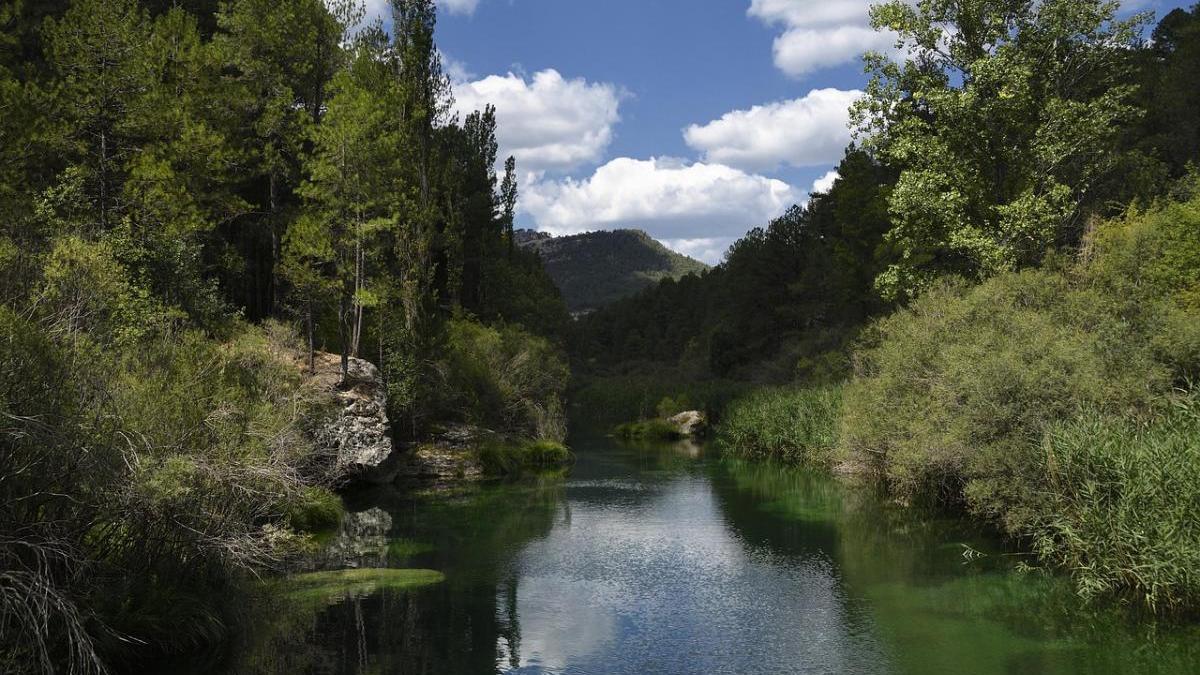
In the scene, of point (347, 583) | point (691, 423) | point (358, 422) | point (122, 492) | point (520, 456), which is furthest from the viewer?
point (691, 423)

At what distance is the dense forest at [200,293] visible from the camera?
11.4m

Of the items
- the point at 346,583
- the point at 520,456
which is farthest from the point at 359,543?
the point at 520,456

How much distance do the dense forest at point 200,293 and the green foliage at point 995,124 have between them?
65.6 ft

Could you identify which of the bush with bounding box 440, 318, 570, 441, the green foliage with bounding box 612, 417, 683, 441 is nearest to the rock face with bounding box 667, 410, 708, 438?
the green foliage with bounding box 612, 417, 683, 441

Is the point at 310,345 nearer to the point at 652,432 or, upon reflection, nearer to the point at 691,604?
the point at 691,604

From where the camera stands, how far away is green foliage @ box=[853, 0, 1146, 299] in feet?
101

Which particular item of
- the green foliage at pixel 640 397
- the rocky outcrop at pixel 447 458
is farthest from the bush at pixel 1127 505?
the green foliage at pixel 640 397

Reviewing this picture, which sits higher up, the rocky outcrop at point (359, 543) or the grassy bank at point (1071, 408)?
the grassy bank at point (1071, 408)

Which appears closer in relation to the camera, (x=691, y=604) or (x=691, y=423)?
(x=691, y=604)

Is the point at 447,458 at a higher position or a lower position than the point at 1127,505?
lower

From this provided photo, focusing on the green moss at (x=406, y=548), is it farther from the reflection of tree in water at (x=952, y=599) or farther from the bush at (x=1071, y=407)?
the bush at (x=1071, y=407)

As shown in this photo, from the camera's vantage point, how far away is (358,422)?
101 ft

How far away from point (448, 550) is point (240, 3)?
952 inches

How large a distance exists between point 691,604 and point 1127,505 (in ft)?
28.6
